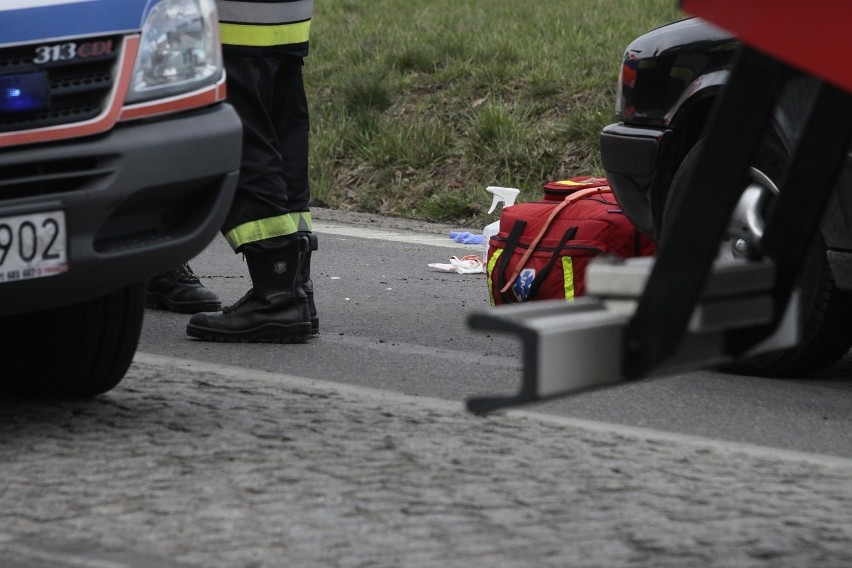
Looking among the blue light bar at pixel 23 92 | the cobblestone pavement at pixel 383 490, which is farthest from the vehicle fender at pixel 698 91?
the blue light bar at pixel 23 92

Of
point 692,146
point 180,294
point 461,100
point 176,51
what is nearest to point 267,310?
point 180,294

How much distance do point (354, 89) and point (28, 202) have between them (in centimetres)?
918

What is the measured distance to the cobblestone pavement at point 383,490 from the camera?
120 inches

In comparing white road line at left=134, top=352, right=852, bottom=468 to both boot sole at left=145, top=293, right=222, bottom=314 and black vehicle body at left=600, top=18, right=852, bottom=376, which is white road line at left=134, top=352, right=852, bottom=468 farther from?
boot sole at left=145, top=293, right=222, bottom=314

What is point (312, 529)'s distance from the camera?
3178 millimetres

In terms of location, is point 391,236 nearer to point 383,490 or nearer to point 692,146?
point 692,146

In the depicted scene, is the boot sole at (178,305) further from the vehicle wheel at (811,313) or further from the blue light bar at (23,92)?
the blue light bar at (23,92)

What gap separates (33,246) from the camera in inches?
145

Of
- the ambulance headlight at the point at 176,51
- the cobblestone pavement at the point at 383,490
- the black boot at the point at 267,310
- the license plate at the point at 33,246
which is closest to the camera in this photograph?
the cobblestone pavement at the point at 383,490

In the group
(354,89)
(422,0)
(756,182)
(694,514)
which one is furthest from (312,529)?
(422,0)

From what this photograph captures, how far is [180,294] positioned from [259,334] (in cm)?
85

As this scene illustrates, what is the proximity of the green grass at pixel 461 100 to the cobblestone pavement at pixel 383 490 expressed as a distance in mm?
6056

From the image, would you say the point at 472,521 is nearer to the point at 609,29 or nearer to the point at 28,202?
the point at 28,202

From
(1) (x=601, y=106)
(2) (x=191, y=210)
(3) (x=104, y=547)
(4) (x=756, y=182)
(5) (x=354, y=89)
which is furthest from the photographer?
(5) (x=354, y=89)
